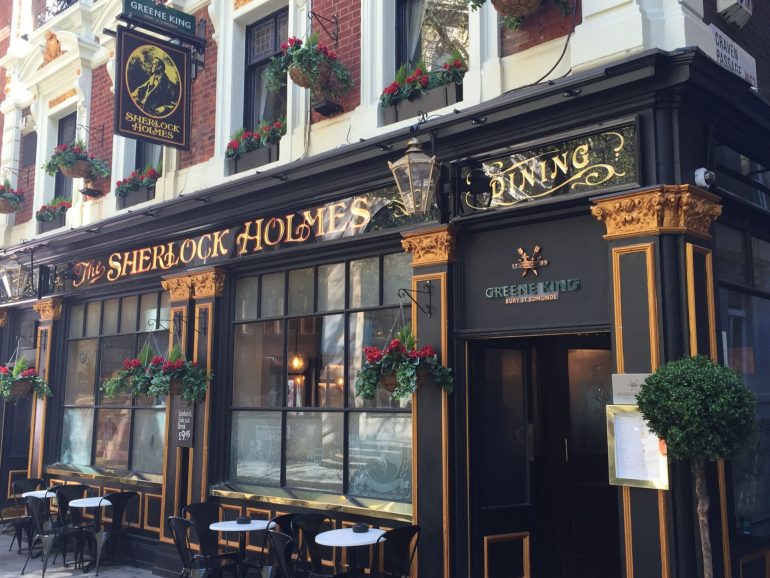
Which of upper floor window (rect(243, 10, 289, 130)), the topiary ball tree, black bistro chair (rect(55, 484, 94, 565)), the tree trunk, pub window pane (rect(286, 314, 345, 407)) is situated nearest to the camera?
the topiary ball tree

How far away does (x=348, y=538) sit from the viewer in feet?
23.3

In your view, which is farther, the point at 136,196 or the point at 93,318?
the point at 93,318

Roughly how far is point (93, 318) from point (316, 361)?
552 cm

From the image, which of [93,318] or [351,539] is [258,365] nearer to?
[351,539]

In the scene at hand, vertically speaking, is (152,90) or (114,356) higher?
(152,90)

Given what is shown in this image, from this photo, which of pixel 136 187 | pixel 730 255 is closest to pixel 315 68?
pixel 136 187

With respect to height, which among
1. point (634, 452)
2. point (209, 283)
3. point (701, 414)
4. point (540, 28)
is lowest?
point (634, 452)

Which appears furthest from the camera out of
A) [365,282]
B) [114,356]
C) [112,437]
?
[114,356]

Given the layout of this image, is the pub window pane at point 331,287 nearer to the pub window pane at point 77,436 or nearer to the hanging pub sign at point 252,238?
the hanging pub sign at point 252,238

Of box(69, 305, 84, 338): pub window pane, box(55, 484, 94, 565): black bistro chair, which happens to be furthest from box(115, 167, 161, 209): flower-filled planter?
box(55, 484, 94, 565): black bistro chair

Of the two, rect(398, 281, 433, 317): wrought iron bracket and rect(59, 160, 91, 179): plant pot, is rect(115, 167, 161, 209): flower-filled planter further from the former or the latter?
rect(398, 281, 433, 317): wrought iron bracket

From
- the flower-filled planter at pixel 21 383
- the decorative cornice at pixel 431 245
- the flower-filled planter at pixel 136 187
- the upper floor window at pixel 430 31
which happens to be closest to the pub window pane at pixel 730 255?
the decorative cornice at pixel 431 245

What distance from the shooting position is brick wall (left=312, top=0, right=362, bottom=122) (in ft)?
29.8

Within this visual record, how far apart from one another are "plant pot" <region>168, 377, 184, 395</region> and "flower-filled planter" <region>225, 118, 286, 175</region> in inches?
114
